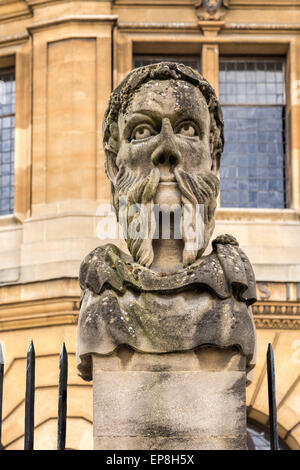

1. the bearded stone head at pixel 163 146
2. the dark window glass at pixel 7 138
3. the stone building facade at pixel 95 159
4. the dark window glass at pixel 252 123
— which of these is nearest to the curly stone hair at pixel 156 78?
the bearded stone head at pixel 163 146

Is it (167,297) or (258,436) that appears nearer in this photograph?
(167,297)

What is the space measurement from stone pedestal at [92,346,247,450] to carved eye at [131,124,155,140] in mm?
1122

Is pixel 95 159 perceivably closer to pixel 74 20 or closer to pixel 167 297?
pixel 74 20

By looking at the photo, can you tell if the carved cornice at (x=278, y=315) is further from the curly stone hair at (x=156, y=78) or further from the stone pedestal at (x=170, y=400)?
the stone pedestal at (x=170, y=400)

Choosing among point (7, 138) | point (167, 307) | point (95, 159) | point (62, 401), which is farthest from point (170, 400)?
point (7, 138)

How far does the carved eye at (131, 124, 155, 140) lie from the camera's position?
715 centimetres

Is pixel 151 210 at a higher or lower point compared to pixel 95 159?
lower

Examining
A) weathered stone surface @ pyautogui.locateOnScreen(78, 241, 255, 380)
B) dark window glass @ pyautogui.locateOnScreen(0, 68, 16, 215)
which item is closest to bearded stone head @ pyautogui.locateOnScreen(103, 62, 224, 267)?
weathered stone surface @ pyautogui.locateOnScreen(78, 241, 255, 380)

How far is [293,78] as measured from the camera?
24969 mm

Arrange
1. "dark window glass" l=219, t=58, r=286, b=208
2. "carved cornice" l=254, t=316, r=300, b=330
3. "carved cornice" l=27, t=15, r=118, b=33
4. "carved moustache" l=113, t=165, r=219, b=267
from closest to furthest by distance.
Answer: "carved moustache" l=113, t=165, r=219, b=267, "carved cornice" l=254, t=316, r=300, b=330, "carved cornice" l=27, t=15, r=118, b=33, "dark window glass" l=219, t=58, r=286, b=208

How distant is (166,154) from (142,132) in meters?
0.22

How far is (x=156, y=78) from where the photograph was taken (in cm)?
728

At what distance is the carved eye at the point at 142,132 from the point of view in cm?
715

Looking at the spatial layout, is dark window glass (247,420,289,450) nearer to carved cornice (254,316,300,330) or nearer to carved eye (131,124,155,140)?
carved cornice (254,316,300,330)
